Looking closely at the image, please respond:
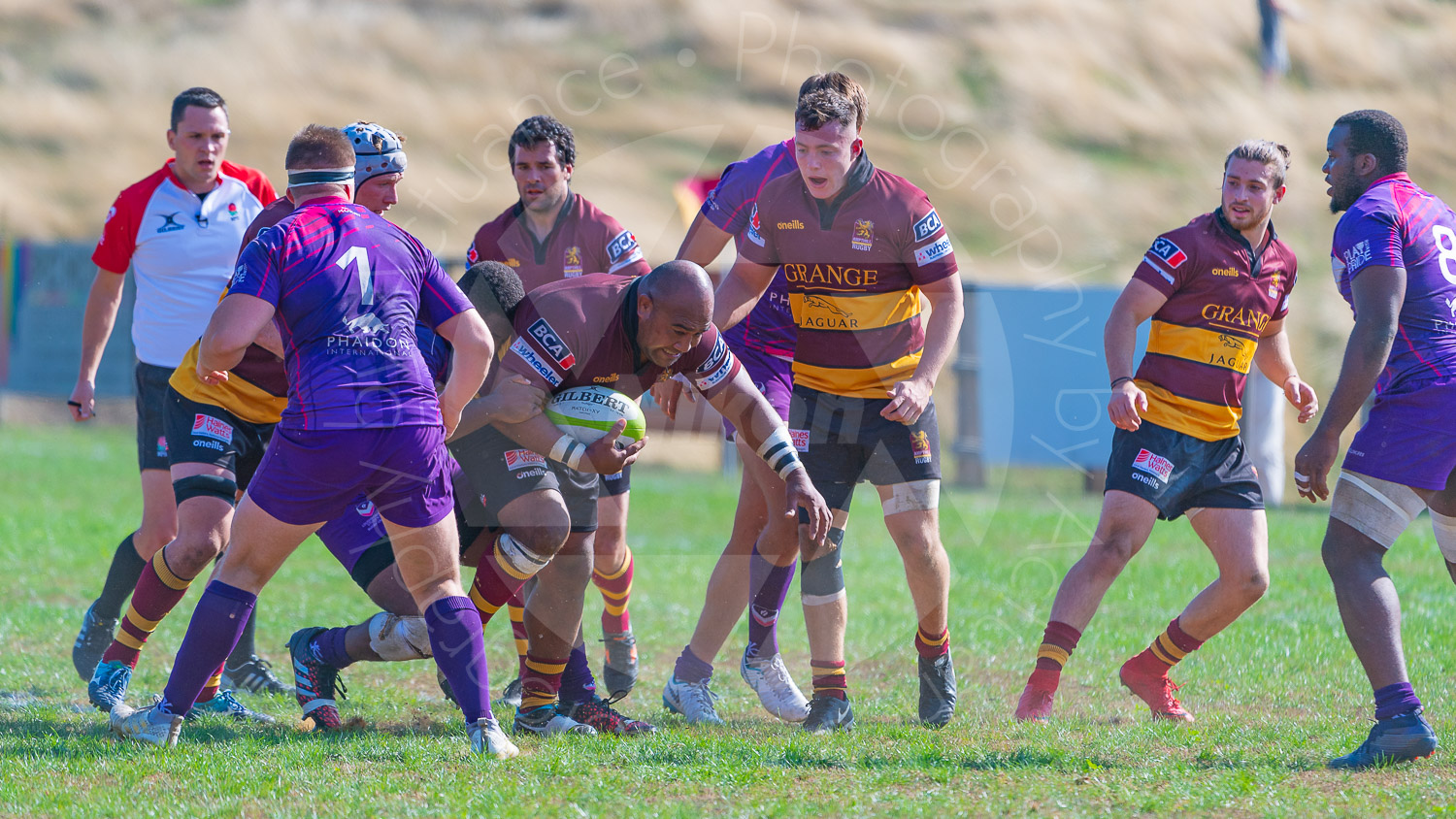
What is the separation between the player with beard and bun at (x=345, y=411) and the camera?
459 centimetres

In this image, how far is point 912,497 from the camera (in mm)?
5824

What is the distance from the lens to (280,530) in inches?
183

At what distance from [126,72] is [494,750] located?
36.5 metres

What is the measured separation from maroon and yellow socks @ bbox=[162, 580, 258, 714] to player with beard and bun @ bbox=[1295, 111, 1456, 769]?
389 cm

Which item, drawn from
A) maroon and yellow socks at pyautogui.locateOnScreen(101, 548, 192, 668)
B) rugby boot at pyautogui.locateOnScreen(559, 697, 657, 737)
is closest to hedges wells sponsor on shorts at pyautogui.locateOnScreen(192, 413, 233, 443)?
maroon and yellow socks at pyautogui.locateOnScreen(101, 548, 192, 668)

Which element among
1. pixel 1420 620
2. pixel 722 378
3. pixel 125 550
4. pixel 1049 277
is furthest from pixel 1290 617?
pixel 1049 277

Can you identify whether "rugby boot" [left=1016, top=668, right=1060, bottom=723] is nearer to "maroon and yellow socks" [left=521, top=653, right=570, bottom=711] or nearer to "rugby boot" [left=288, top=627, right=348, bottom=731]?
"maroon and yellow socks" [left=521, top=653, right=570, bottom=711]

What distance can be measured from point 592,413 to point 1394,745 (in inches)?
124

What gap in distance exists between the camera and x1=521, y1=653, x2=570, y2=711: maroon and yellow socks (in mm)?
5453

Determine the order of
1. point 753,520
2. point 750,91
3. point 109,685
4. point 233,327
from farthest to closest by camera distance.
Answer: point 750,91 → point 753,520 → point 109,685 → point 233,327

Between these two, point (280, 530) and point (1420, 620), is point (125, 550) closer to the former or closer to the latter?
point (280, 530)

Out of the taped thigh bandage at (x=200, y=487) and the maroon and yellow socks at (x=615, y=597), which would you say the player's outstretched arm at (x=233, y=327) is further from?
the maroon and yellow socks at (x=615, y=597)

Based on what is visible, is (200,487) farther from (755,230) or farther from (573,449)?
(755,230)

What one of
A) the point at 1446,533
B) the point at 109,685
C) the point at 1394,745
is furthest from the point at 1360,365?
the point at 109,685
